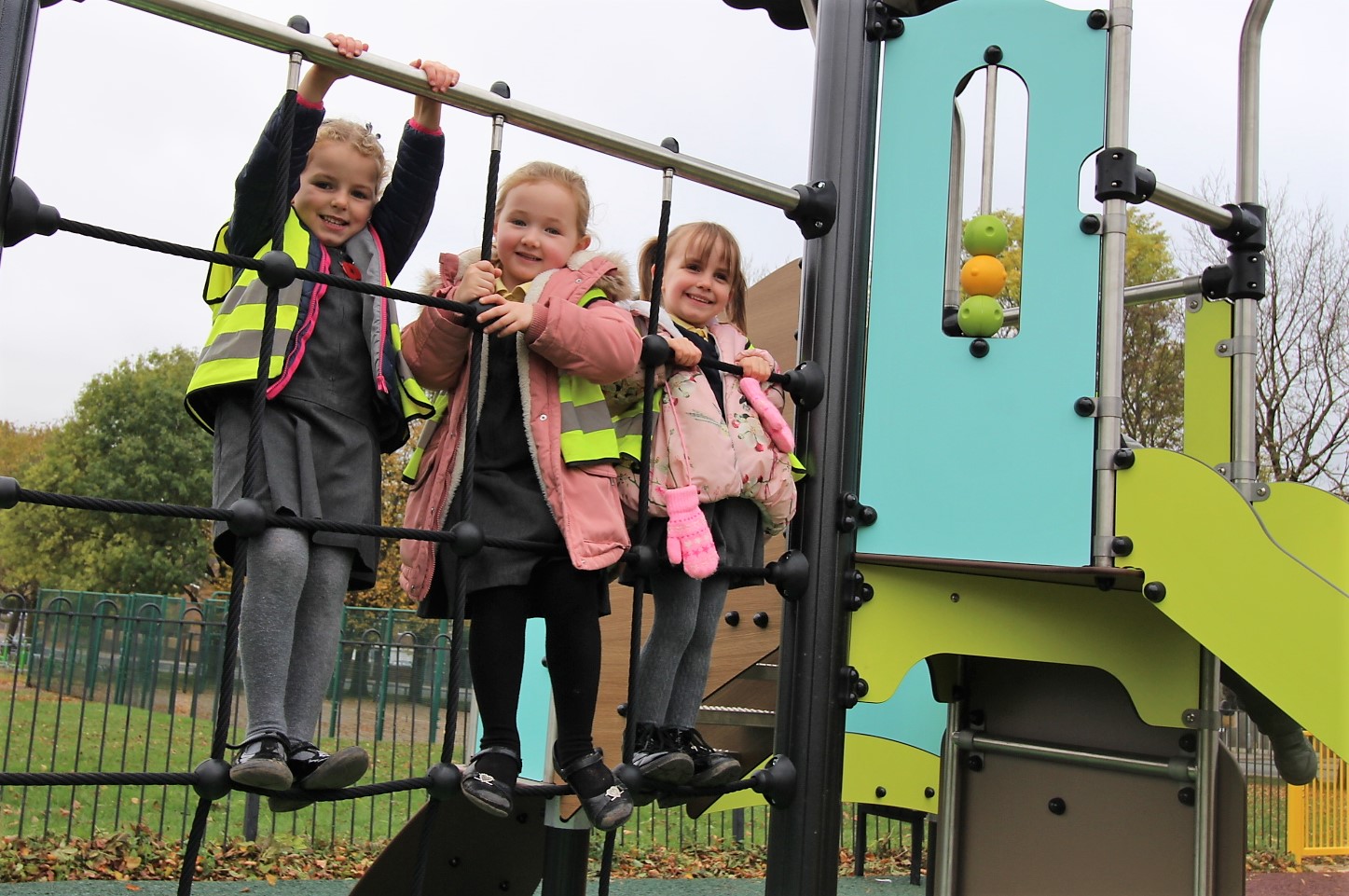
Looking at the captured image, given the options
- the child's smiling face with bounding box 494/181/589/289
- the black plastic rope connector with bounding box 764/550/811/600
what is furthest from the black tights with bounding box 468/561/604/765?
the child's smiling face with bounding box 494/181/589/289

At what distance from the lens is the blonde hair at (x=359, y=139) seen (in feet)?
6.47

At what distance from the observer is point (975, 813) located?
2926 mm

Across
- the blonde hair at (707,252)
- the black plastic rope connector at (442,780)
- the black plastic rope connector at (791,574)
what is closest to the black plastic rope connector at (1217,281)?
the blonde hair at (707,252)

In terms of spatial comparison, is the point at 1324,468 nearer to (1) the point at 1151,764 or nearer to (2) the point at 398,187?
(1) the point at 1151,764

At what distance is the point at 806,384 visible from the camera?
2.43m

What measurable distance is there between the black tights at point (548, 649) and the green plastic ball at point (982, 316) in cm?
99

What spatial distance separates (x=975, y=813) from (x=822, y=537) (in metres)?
1.01

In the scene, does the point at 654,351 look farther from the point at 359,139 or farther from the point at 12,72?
the point at 12,72

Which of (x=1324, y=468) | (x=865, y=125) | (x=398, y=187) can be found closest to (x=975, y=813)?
(x=865, y=125)

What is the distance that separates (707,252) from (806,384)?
35 cm

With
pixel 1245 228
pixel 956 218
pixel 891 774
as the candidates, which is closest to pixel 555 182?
pixel 956 218

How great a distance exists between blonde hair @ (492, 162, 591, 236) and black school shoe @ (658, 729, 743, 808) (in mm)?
978

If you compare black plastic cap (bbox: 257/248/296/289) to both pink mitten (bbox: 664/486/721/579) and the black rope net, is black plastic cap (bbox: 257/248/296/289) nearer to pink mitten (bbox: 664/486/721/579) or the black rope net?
the black rope net

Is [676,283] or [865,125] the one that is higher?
[865,125]
